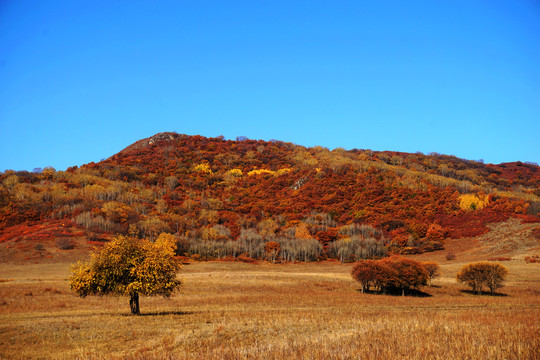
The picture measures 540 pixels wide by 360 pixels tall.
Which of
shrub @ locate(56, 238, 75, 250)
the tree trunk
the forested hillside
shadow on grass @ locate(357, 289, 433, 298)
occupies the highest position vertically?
the forested hillside

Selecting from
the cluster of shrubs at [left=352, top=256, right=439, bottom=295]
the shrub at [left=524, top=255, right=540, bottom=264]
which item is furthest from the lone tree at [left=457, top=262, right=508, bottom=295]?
the shrub at [left=524, top=255, right=540, bottom=264]

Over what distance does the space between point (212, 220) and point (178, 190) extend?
4471cm

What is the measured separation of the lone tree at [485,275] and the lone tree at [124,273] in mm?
45126

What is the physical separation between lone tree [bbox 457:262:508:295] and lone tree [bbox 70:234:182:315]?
45.1 m

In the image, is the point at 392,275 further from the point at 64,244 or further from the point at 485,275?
the point at 64,244

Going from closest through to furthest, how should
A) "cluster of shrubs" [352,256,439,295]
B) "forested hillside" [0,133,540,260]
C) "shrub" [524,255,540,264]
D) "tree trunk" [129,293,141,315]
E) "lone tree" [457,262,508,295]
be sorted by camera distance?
"tree trunk" [129,293,141,315], "lone tree" [457,262,508,295], "cluster of shrubs" [352,256,439,295], "shrub" [524,255,540,264], "forested hillside" [0,133,540,260]

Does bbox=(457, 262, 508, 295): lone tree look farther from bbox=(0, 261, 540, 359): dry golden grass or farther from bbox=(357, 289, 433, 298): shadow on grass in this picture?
bbox=(0, 261, 540, 359): dry golden grass

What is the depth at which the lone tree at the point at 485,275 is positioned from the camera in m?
56.8

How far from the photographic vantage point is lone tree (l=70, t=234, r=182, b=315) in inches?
1244

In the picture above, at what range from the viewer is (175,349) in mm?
17516

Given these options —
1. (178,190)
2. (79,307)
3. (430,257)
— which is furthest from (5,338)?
(178,190)

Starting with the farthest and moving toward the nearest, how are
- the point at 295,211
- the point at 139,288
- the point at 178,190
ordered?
the point at 178,190
the point at 295,211
the point at 139,288

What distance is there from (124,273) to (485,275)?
4962 cm

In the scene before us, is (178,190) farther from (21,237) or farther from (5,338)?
(5,338)
